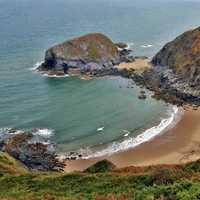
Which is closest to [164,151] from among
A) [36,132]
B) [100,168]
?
[100,168]

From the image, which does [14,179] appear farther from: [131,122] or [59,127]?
[131,122]

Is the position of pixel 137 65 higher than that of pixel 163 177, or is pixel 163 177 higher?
pixel 163 177

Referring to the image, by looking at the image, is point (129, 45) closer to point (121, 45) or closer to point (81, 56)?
point (121, 45)

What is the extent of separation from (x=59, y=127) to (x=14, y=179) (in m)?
33.4

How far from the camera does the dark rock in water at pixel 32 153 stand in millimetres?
57562

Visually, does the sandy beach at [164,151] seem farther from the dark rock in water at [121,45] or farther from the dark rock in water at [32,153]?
the dark rock in water at [121,45]

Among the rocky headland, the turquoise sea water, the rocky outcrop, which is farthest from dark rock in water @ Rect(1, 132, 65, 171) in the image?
the rocky headland

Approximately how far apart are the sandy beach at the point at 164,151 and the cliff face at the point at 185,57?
822 inches

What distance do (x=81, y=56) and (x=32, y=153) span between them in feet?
165

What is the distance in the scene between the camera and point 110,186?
1220 inches

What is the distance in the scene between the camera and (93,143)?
65312mm

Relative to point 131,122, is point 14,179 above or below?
above

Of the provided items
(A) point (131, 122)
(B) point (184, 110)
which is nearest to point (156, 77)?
(B) point (184, 110)

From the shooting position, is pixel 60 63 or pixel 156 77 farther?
pixel 60 63
